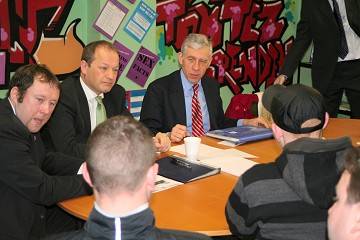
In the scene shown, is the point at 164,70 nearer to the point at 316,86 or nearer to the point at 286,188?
the point at 316,86

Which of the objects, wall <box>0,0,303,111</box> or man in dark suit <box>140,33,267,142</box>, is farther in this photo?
wall <box>0,0,303,111</box>

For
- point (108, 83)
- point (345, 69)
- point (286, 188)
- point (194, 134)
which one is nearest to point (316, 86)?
point (345, 69)

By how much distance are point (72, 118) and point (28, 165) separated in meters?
0.75

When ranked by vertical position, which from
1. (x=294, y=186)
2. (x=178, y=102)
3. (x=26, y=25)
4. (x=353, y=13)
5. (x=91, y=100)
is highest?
(x=353, y=13)

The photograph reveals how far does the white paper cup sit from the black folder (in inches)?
2.5

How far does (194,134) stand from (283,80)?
1.09 meters

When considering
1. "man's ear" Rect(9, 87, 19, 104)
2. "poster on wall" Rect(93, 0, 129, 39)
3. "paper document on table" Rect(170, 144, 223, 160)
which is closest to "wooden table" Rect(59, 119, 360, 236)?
"paper document on table" Rect(170, 144, 223, 160)

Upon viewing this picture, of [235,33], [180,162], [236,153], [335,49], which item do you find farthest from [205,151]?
[235,33]

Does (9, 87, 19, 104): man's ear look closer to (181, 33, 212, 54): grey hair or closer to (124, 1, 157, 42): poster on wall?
(181, 33, 212, 54): grey hair

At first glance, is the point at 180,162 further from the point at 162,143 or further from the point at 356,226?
the point at 356,226

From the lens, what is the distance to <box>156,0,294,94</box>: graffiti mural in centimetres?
512

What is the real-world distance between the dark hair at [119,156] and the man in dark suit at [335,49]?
2.84m

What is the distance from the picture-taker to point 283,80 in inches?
162

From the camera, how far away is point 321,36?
4164mm
